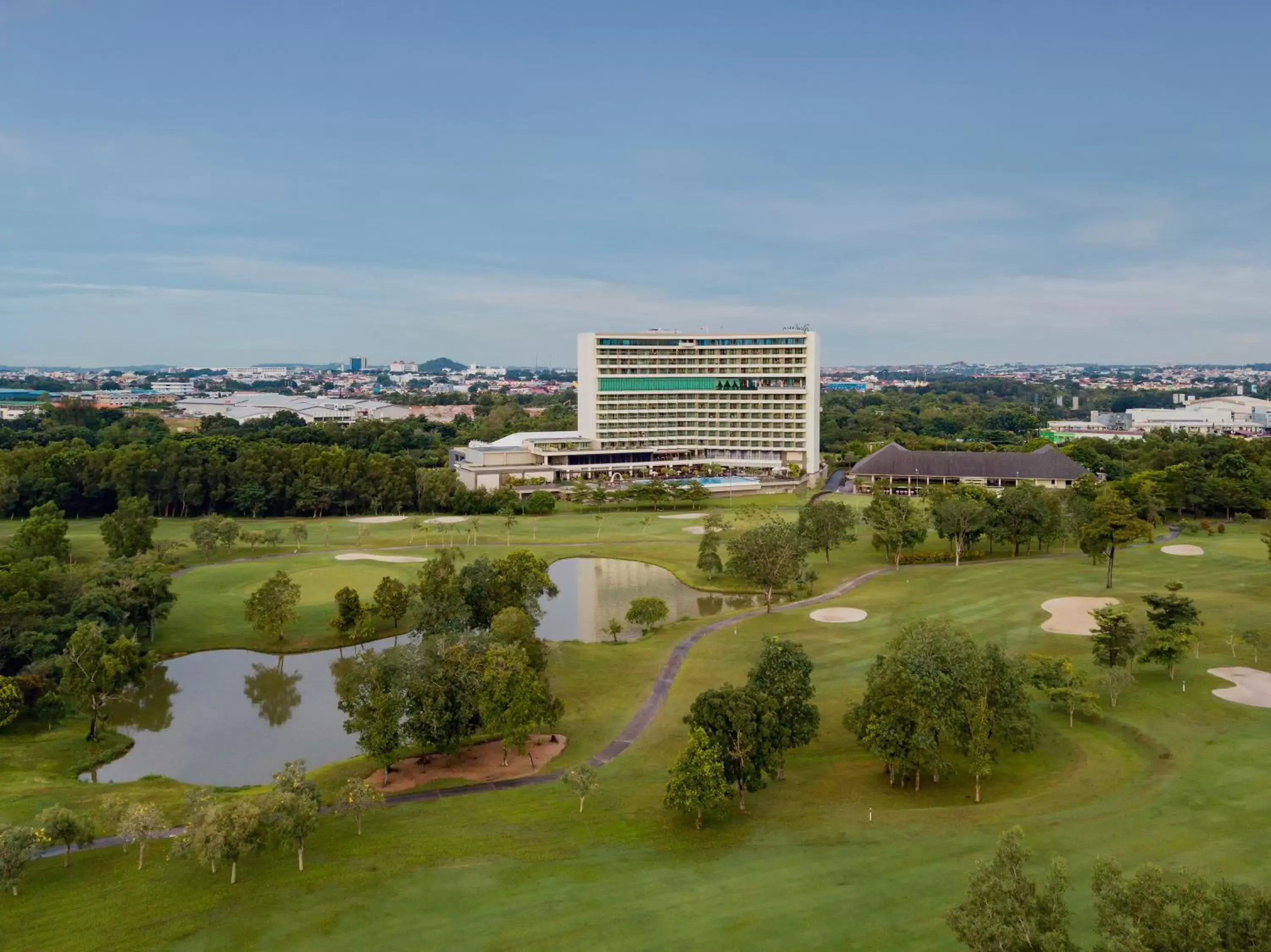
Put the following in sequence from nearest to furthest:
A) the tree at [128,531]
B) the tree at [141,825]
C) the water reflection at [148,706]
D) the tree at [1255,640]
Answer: the tree at [141,825], the tree at [1255,640], the water reflection at [148,706], the tree at [128,531]

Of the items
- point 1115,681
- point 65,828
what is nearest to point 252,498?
point 65,828

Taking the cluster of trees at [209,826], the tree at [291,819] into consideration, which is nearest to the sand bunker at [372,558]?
the cluster of trees at [209,826]

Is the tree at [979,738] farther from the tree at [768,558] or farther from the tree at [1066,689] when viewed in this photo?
the tree at [768,558]

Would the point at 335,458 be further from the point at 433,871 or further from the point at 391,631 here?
the point at 433,871

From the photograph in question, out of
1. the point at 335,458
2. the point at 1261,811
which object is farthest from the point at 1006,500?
the point at 335,458

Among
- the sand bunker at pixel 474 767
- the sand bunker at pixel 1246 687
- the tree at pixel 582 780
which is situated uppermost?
the sand bunker at pixel 1246 687

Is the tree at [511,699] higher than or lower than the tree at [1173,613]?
lower

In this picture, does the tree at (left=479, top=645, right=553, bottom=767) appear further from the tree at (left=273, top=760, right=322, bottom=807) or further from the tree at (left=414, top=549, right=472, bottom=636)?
the tree at (left=414, top=549, right=472, bottom=636)

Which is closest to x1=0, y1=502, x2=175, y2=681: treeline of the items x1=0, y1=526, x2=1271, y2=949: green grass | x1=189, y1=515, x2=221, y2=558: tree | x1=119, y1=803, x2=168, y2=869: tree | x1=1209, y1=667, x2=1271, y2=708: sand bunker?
x1=189, y1=515, x2=221, y2=558: tree
